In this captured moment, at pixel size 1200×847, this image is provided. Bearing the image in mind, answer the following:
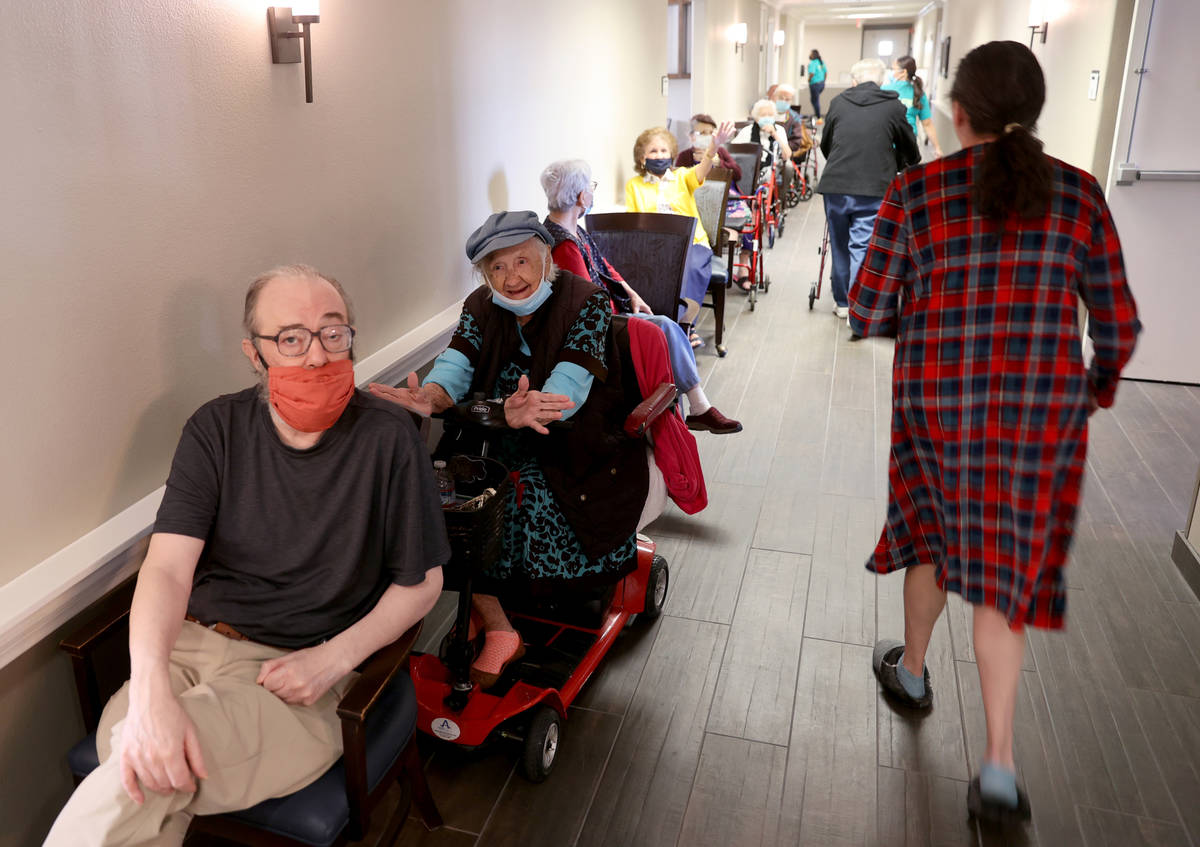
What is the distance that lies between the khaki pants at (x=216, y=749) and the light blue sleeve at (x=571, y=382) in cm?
86

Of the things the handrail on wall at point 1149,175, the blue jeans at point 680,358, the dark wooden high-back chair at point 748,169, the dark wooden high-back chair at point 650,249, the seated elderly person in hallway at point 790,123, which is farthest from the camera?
the seated elderly person in hallway at point 790,123

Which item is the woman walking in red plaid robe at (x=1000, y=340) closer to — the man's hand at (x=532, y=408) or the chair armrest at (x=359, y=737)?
the man's hand at (x=532, y=408)

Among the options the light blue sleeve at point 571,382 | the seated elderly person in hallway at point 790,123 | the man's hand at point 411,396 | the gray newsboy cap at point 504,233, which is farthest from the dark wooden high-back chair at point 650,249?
the seated elderly person in hallway at point 790,123

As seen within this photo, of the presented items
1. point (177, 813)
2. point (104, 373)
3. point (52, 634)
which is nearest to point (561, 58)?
point (104, 373)

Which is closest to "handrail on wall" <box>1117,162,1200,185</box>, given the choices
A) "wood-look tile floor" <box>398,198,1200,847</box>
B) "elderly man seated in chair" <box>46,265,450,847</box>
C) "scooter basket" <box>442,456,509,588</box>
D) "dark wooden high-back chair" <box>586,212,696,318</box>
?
"wood-look tile floor" <box>398,198,1200,847</box>

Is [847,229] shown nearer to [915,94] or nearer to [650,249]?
[650,249]

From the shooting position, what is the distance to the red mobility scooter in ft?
6.51

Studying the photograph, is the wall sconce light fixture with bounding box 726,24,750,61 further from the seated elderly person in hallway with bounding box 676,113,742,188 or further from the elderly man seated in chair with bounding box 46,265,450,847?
the elderly man seated in chair with bounding box 46,265,450,847

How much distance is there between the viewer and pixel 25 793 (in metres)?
1.73

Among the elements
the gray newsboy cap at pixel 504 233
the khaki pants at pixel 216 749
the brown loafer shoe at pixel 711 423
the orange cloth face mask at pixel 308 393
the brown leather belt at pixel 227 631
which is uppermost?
the gray newsboy cap at pixel 504 233

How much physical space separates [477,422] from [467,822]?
0.86 meters

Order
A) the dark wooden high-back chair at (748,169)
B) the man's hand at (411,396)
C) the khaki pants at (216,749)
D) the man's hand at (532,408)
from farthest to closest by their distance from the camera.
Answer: the dark wooden high-back chair at (748,169) < the man's hand at (411,396) < the man's hand at (532,408) < the khaki pants at (216,749)

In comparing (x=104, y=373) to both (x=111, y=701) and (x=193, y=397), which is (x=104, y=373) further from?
(x=111, y=701)

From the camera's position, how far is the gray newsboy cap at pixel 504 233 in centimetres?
227
